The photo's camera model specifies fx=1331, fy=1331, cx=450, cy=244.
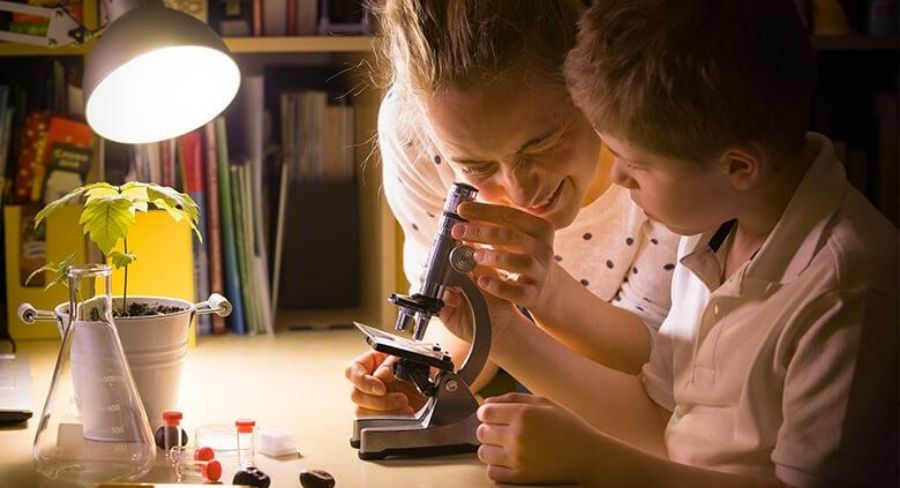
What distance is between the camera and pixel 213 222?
2.30 metres

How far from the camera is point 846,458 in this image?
127 centimetres

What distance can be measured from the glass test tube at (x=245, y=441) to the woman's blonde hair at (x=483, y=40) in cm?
44

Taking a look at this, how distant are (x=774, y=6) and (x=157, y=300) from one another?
2.87 feet

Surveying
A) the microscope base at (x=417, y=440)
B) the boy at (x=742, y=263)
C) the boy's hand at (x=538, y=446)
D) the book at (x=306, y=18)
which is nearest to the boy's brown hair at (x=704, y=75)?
the boy at (x=742, y=263)

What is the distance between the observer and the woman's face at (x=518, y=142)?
60.4 inches

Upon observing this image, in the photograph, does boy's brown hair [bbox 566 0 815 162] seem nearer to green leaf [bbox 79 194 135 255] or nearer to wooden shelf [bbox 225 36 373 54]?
green leaf [bbox 79 194 135 255]

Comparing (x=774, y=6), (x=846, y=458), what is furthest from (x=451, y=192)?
(x=846, y=458)

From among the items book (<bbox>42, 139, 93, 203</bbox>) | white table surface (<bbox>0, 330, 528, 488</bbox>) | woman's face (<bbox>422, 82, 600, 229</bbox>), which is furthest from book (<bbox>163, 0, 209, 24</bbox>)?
woman's face (<bbox>422, 82, 600, 229</bbox>)

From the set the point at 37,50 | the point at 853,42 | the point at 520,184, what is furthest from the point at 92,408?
the point at 853,42

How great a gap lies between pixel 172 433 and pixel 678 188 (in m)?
0.66

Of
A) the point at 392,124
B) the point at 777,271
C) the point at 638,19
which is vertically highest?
the point at 638,19

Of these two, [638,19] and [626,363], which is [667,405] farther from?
[638,19]

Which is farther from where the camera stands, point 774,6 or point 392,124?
point 392,124

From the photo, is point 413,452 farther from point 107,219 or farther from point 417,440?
point 107,219
